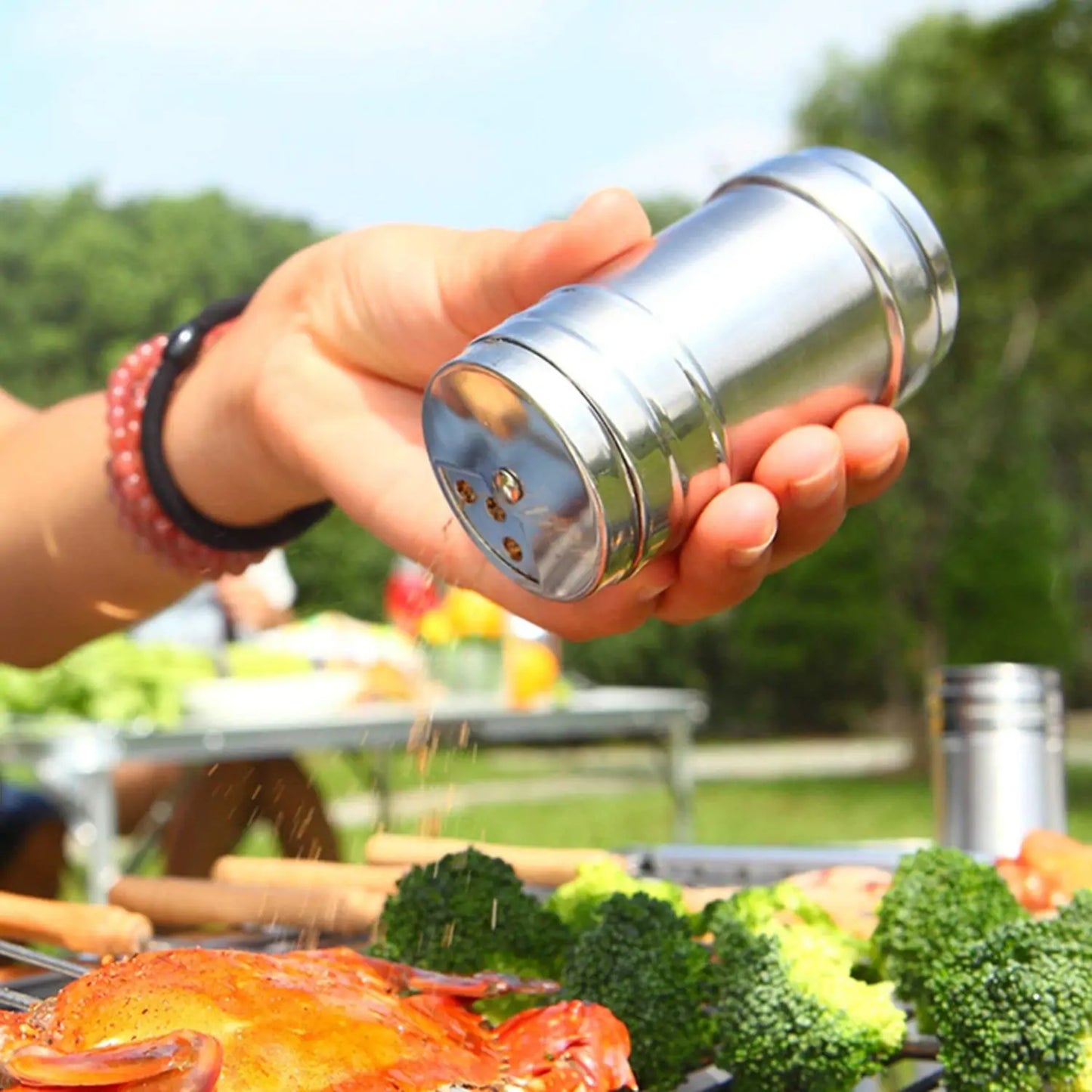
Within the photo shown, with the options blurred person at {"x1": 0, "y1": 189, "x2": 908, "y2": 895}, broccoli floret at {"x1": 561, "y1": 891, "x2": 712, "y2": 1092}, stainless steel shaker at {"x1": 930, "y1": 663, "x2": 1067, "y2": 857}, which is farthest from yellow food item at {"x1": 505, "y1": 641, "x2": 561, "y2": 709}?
broccoli floret at {"x1": 561, "y1": 891, "x2": 712, "y2": 1092}

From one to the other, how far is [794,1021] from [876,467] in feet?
1.53

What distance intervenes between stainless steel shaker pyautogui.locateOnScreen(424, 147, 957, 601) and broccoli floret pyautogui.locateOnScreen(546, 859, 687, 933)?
57cm

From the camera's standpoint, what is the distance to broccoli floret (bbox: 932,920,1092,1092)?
1.15 metres

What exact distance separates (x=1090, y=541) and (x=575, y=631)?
22.3 m

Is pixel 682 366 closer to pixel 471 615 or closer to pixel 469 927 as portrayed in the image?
pixel 469 927

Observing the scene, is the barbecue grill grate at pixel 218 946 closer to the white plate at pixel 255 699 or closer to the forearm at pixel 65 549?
the forearm at pixel 65 549

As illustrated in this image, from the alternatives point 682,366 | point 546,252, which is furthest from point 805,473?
point 546,252

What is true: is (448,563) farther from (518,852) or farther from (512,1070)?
(518,852)

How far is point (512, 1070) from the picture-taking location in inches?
40.7

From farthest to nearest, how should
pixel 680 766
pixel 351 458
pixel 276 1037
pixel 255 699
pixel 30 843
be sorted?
pixel 680 766, pixel 255 699, pixel 30 843, pixel 351 458, pixel 276 1037

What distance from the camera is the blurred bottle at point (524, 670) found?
6.00 m

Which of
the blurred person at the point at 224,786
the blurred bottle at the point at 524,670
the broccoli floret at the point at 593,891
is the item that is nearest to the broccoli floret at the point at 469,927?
the broccoli floret at the point at 593,891

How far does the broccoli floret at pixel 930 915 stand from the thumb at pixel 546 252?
686mm

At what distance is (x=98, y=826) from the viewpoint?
4320 mm
